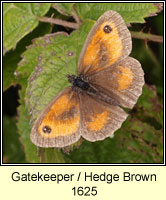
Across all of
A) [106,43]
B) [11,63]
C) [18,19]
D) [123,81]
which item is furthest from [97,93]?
[11,63]

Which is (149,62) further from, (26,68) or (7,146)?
(7,146)

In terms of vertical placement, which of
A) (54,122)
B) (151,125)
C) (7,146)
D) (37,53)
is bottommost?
(7,146)

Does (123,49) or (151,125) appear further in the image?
(151,125)

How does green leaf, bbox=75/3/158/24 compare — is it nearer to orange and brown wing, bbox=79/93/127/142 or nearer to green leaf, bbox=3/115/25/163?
orange and brown wing, bbox=79/93/127/142

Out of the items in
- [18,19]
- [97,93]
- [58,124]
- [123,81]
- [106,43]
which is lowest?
[58,124]

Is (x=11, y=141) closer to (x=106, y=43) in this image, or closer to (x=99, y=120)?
(x=99, y=120)

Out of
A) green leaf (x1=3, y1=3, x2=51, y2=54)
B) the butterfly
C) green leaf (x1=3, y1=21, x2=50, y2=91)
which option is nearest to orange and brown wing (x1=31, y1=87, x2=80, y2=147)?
the butterfly

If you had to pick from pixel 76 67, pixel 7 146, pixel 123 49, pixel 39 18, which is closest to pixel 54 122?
pixel 76 67

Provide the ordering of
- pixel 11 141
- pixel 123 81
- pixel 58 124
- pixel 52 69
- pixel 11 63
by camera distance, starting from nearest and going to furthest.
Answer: pixel 58 124
pixel 123 81
pixel 52 69
pixel 11 63
pixel 11 141
